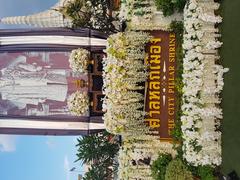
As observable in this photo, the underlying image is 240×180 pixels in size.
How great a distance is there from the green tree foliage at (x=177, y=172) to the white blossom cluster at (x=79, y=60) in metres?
4.28

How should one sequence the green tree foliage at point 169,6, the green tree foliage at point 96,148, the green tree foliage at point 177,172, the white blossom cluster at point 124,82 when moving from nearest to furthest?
the green tree foliage at point 177,172 → the green tree foliage at point 169,6 → the white blossom cluster at point 124,82 → the green tree foliage at point 96,148

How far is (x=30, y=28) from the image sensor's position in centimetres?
1909

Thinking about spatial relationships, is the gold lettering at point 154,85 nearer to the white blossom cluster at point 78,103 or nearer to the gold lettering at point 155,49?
the gold lettering at point 155,49

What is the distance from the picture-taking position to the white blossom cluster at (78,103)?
18422 mm

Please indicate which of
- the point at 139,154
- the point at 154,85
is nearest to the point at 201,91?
the point at 154,85

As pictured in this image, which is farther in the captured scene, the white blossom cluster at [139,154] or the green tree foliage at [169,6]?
the white blossom cluster at [139,154]


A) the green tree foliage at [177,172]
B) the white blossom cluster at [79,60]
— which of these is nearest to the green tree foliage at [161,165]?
the green tree foliage at [177,172]

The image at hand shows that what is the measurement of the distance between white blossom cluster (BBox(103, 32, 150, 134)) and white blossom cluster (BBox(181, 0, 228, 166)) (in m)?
1.63

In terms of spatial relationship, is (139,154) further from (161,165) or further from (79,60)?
(79,60)

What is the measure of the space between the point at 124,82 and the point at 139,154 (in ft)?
7.80

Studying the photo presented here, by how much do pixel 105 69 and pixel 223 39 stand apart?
3.81 m

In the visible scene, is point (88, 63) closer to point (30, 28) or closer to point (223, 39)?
point (30, 28)

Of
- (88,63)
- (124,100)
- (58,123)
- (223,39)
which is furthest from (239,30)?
(58,123)

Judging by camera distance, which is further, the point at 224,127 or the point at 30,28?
the point at 30,28
